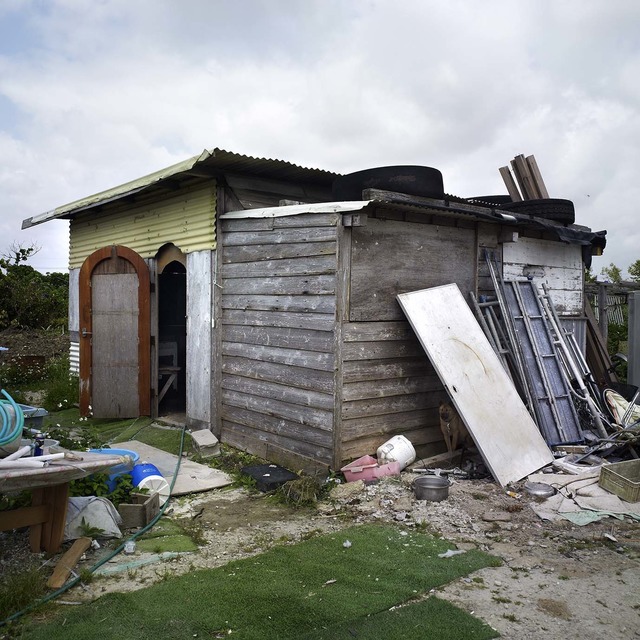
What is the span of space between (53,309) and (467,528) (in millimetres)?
15575

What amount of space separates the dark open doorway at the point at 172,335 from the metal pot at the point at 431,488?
5242 millimetres

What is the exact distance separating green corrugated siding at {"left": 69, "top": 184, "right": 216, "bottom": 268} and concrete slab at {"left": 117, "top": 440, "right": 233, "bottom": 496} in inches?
110

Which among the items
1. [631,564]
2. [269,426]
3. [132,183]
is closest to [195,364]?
[269,426]

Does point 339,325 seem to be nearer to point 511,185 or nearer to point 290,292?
point 290,292

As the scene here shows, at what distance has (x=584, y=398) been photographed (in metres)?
7.43

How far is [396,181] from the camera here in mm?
6895

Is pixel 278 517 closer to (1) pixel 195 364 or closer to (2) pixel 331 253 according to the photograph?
(2) pixel 331 253

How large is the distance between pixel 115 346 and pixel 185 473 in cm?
335

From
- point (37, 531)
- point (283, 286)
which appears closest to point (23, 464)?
point (37, 531)

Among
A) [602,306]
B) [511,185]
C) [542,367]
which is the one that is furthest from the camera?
[602,306]

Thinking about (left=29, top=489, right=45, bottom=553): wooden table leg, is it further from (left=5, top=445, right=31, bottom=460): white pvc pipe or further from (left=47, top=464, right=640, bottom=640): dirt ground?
(left=47, top=464, right=640, bottom=640): dirt ground

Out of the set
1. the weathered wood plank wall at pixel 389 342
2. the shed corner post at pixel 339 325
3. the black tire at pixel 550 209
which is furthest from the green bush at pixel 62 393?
the black tire at pixel 550 209

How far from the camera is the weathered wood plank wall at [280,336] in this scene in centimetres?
630

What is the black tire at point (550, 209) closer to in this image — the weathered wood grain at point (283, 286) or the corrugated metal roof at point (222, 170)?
the corrugated metal roof at point (222, 170)
